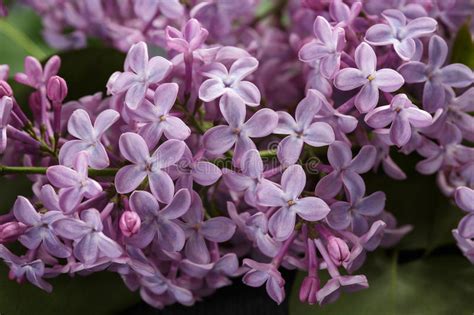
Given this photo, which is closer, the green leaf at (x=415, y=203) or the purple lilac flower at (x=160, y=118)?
the purple lilac flower at (x=160, y=118)

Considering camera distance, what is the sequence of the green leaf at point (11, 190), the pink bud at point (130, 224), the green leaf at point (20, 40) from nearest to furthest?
the pink bud at point (130, 224) → the green leaf at point (11, 190) → the green leaf at point (20, 40)

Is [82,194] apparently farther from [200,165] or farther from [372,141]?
[372,141]

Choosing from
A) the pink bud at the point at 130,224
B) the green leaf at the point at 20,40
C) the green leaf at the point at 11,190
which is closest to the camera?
the pink bud at the point at 130,224

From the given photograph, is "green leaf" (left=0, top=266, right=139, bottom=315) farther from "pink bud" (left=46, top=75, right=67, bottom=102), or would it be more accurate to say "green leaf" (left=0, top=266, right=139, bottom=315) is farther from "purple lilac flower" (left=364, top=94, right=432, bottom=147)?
"purple lilac flower" (left=364, top=94, right=432, bottom=147)

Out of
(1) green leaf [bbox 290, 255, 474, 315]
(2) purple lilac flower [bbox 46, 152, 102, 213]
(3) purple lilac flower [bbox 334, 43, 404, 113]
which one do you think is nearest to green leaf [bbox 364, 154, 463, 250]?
(1) green leaf [bbox 290, 255, 474, 315]

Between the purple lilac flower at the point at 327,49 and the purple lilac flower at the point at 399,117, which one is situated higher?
the purple lilac flower at the point at 327,49

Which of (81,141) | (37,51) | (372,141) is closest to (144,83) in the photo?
(81,141)

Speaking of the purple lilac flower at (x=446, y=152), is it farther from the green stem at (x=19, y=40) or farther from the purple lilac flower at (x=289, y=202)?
the green stem at (x=19, y=40)

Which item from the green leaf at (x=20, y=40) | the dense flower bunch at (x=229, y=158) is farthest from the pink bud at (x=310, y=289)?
the green leaf at (x=20, y=40)
